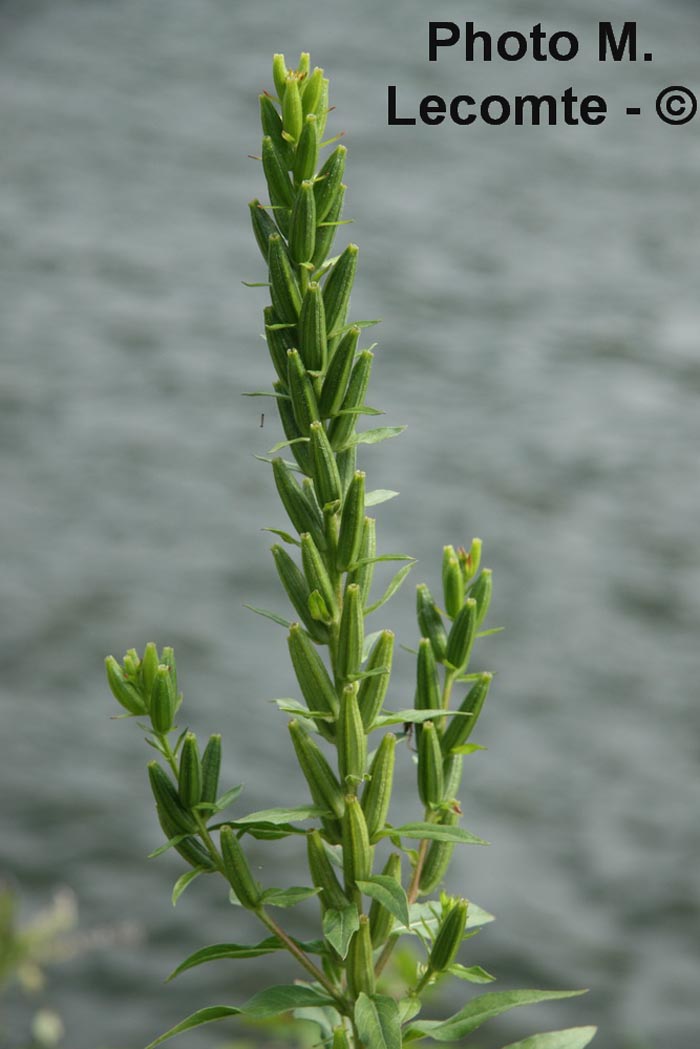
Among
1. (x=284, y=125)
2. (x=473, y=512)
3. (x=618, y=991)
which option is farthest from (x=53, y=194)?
(x=284, y=125)

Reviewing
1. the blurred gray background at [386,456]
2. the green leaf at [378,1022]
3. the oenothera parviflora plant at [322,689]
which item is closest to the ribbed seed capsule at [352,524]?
the oenothera parviflora plant at [322,689]

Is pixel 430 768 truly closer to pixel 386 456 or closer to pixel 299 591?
pixel 299 591

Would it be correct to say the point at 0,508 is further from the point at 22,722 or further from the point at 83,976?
the point at 83,976

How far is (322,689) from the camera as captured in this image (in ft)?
1.11

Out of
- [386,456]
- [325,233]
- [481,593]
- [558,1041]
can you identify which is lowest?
[386,456]

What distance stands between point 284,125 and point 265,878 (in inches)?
69.8

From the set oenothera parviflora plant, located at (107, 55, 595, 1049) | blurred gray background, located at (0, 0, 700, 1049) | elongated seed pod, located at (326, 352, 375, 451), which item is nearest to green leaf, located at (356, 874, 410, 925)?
oenothera parviflora plant, located at (107, 55, 595, 1049)

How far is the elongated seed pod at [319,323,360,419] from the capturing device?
0.33 m

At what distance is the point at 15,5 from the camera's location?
3.91 metres

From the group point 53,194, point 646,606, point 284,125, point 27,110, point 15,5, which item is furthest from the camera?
point 15,5

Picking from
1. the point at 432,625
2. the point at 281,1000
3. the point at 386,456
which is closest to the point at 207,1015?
the point at 281,1000

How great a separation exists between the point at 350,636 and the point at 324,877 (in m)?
0.06

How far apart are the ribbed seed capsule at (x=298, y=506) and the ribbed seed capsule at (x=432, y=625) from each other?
48 mm

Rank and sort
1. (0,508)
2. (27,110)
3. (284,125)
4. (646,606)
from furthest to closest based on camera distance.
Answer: (27,110)
(0,508)
(646,606)
(284,125)
